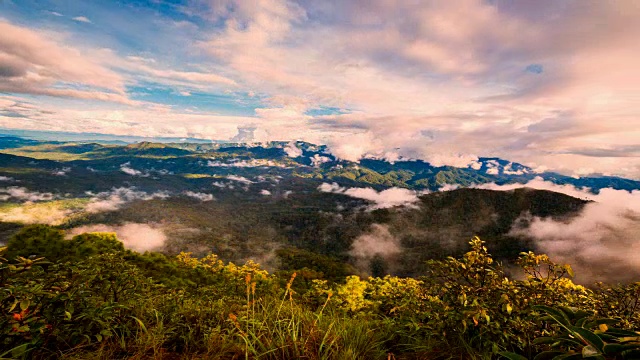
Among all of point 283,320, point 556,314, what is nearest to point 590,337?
point 556,314

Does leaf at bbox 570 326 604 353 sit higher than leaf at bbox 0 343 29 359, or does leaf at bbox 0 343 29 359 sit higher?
leaf at bbox 570 326 604 353

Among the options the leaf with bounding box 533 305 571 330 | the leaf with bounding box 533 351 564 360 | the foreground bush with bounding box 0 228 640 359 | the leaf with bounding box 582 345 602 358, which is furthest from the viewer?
the foreground bush with bounding box 0 228 640 359

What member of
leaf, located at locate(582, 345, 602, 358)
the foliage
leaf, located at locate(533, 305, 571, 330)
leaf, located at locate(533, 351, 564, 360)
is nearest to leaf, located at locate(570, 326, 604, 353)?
the foliage

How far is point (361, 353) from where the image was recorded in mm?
4340

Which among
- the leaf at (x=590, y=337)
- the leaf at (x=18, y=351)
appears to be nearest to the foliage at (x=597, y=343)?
the leaf at (x=590, y=337)

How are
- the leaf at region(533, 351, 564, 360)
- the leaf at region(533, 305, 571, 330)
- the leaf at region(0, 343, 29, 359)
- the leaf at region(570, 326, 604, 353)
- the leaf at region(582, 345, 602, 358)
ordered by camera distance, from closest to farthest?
the leaf at region(582, 345, 602, 358), the leaf at region(570, 326, 604, 353), the leaf at region(533, 351, 564, 360), the leaf at region(0, 343, 29, 359), the leaf at region(533, 305, 571, 330)

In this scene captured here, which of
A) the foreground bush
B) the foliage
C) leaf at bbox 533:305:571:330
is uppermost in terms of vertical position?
the foliage

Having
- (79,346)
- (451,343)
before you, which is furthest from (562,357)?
(79,346)

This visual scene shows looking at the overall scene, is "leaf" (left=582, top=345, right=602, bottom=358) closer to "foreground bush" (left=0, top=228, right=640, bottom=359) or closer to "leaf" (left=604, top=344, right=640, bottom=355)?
"leaf" (left=604, top=344, right=640, bottom=355)

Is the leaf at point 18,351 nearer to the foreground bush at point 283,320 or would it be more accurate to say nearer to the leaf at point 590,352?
the foreground bush at point 283,320

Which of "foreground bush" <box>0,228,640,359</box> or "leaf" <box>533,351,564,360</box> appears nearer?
"leaf" <box>533,351,564,360</box>

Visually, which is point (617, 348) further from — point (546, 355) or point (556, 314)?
point (556, 314)

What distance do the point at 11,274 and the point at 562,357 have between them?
19.1 feet

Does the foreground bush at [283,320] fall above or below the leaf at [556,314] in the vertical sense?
below
